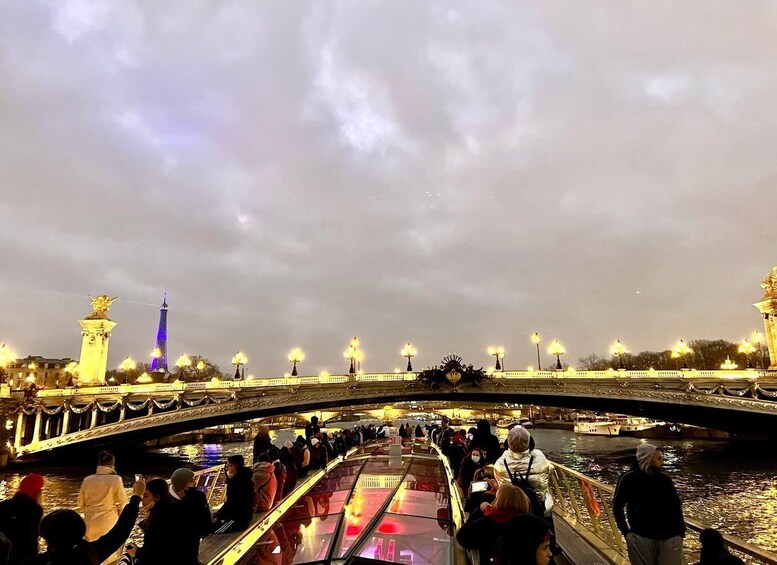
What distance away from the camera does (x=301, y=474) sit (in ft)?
42.0

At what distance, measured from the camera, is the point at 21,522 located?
4.35 meters

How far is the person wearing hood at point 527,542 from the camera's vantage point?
2.61 meters

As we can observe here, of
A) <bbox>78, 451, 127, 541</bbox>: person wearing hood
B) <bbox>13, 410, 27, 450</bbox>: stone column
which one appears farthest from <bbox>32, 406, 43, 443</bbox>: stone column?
<bbox>78, 451, 127, 541</bbox>: person wearing hood

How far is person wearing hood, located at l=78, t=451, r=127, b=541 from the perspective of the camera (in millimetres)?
6402

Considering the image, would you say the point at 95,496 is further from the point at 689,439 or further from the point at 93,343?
the point at 689,439

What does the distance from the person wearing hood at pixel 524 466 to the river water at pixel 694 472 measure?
597 centimetres

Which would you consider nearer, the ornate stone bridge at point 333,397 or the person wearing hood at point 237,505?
the person wearing hood at point 237,505

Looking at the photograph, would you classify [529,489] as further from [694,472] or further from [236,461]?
[694,472]

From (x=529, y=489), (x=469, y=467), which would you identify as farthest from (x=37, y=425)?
(x=529, y=489)

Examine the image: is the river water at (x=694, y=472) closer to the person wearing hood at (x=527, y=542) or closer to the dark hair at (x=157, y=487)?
the person wearing hood at (x=527, y=542)

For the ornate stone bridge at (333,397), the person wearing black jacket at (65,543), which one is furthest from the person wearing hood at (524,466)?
the ornate stone bridge at (333,397)

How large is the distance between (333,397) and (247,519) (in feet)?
108

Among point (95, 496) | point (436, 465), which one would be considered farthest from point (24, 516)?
point (436, 465)

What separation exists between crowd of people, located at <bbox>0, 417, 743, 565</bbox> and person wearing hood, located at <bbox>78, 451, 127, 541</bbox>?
0.04 feet
